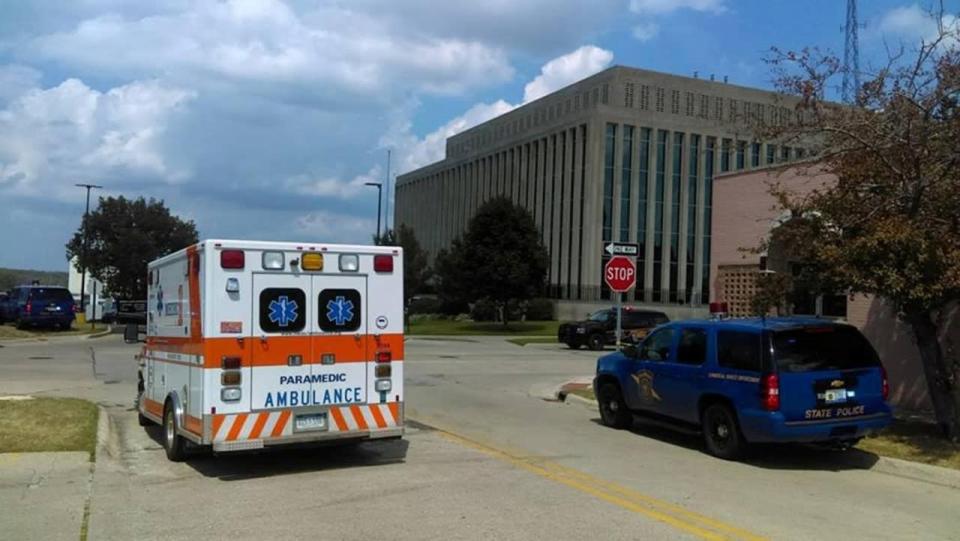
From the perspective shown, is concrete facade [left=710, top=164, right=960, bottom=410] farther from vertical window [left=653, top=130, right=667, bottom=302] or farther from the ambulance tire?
vertical window [left=653, top=130, right=667, bottom=302]

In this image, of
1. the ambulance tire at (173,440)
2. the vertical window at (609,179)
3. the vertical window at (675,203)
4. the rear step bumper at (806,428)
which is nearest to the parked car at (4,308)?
the ambulance tire at (173,440)

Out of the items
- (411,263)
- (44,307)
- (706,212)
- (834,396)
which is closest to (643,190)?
(706,212)

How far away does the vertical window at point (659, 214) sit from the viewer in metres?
62.1

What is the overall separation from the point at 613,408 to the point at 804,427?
12.2ft

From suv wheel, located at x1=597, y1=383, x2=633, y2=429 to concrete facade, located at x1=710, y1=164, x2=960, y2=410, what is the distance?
9.53ft

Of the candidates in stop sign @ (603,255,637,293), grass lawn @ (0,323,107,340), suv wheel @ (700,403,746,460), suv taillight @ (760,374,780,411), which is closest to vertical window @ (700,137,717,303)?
grass lawn @ (0,323,107,340)

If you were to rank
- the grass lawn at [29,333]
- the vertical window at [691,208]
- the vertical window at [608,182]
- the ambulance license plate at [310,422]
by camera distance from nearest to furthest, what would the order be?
1. the ambulance license plate at [310,422]
2. the grass lawn at [29,333]
3. the vertical window at [608,182]
4. the vertical window at [691,208]

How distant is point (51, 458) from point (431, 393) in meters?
8.74

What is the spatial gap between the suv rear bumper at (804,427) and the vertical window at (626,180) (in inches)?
2018

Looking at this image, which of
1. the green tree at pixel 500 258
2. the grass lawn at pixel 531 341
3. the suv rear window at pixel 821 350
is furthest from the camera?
the green tree at pixel 500 258

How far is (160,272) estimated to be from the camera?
434 inches

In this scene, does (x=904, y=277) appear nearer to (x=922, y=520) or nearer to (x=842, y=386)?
(x=842, y=386)

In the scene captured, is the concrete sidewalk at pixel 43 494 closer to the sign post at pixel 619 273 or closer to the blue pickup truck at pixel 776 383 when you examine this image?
the blue pickup truck at pixel 776 383

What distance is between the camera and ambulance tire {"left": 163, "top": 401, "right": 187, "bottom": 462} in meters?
9.81
